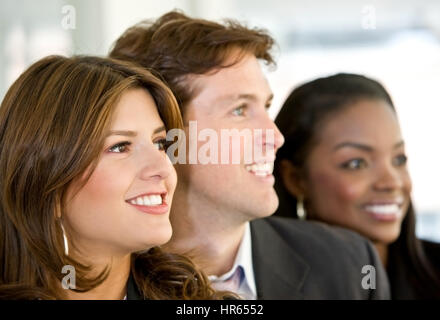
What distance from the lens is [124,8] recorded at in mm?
1021

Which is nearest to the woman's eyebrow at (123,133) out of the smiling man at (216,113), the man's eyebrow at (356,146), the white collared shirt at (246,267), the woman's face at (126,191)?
the woman's face at (126,191)

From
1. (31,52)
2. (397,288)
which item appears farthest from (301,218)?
(31,52)

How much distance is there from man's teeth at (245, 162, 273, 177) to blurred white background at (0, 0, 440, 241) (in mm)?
150

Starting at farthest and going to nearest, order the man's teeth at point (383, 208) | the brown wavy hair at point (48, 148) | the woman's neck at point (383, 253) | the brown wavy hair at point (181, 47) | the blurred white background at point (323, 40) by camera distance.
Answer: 1. the woman's neck at point (383, 253)
2. the man's teeth at point (383, 208)
3. the blurred white background at point (323, 40)
4. the brown wavy hair at point (181, 47)
5. the brown wavy hair at point (48, 148)

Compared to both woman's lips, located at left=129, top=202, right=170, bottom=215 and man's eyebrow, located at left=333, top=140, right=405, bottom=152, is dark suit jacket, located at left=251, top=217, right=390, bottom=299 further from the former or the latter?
woman's lips, located at left=129, top=202, right=170, bottom=215

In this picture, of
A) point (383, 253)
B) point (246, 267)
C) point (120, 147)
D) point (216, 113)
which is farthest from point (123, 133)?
point (383, 253)

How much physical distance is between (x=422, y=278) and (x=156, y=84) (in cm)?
67

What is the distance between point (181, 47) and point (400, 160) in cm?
42

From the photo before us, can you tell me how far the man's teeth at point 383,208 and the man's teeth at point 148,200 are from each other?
42cm

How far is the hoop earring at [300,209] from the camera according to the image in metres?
1.10

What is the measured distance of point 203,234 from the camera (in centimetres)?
90

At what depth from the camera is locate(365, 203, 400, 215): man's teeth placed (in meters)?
1.07

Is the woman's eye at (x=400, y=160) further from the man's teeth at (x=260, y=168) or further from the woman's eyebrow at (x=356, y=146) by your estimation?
the man's teeth at (x=260, y=168)

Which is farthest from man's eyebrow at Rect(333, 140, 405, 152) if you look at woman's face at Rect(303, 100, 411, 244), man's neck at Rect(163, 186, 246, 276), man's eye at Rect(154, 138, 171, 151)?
man's eye at Rect(154, 138, 171, 151)
